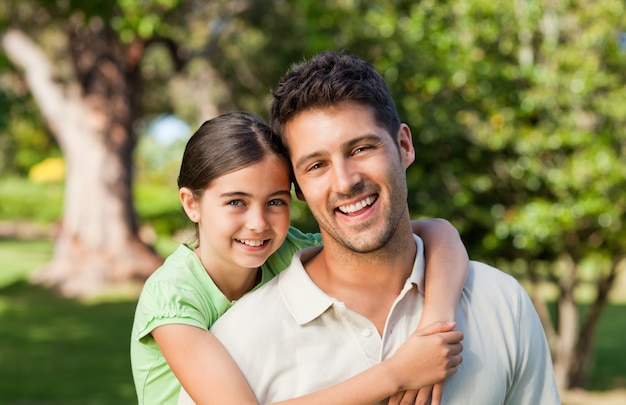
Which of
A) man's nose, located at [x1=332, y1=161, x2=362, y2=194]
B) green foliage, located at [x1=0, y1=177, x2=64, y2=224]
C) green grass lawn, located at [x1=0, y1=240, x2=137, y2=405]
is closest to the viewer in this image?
man's nose, located at [x1=332, y1=161, x2=362, y2=194]

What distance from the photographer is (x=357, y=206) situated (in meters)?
2.28

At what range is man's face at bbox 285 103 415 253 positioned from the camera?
7.50ft

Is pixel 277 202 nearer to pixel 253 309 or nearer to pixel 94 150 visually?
pixel 253 309

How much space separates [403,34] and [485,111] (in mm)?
1100

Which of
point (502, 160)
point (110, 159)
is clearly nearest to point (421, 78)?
point (502, 160)

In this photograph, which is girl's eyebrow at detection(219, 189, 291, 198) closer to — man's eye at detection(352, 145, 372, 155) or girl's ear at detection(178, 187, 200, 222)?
girl's ear at detection(178, 187, 200, 222)

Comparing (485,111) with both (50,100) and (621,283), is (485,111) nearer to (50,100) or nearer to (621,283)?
(50,100)

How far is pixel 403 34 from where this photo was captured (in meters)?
8.46

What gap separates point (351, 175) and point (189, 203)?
994mm

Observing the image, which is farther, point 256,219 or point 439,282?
point 256,219

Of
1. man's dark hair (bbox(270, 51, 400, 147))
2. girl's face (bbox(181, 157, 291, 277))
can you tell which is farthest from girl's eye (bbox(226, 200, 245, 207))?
man's dark hair (bbox(270, 51, 400, 147))

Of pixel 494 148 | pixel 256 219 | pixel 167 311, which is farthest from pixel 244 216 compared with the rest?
pixel 494 148

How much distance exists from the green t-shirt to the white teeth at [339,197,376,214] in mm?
579

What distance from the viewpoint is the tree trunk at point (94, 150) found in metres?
16.5
